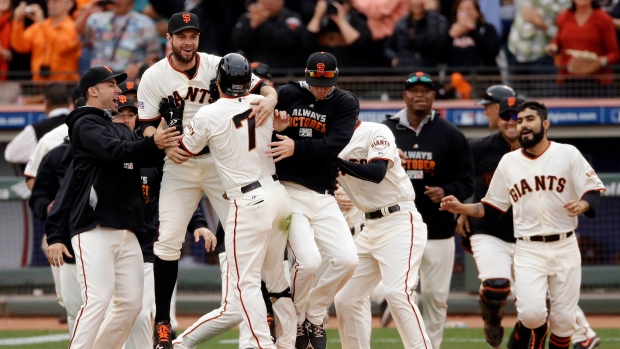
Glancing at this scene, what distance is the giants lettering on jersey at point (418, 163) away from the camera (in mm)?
10203

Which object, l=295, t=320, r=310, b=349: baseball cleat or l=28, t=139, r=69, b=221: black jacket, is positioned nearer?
l=295, t=320, r=310, b=349: baseball cleat

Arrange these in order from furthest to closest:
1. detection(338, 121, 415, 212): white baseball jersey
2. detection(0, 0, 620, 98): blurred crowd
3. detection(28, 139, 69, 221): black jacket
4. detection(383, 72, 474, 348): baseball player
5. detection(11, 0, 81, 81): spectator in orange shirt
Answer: detection(11, 0, 81, 81): spectator in orange shirt → detection(0, 0, 620, 98): blurred crowd → detection(383, 72, 474, 348): baseball player → detection(28, 139, 69, 221): black jacket → detection(338, 121, 415, 212): white baseball jersey

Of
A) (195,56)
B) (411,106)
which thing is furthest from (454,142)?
(195,56)

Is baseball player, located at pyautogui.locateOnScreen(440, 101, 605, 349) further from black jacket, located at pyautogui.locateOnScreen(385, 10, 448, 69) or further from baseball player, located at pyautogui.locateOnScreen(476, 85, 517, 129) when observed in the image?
black jacket, located at pyautogui.locateOnScreen(385, 10, 448, 69)

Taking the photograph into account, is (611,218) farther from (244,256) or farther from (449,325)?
(244,256)

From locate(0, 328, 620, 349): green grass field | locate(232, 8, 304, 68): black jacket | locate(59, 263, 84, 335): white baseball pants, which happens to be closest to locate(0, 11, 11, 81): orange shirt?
locate(232, 8, 304, 68): black jacket

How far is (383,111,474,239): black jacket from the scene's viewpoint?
1021 cm

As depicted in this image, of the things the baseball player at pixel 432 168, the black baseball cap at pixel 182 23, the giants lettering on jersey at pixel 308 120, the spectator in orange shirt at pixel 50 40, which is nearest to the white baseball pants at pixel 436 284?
the baseball player at pixel 432 168

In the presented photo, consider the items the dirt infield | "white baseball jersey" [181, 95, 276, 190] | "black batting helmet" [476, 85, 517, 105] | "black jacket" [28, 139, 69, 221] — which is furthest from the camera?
the dirt infield

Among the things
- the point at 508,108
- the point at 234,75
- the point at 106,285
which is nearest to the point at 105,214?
the point at 106,285

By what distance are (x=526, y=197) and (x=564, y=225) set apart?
367 mm

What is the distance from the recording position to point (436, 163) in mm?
10211

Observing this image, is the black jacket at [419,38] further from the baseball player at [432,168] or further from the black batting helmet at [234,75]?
the black batting helmet at [234,75]

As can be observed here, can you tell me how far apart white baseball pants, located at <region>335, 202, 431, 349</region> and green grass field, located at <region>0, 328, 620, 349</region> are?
6.16 ft
